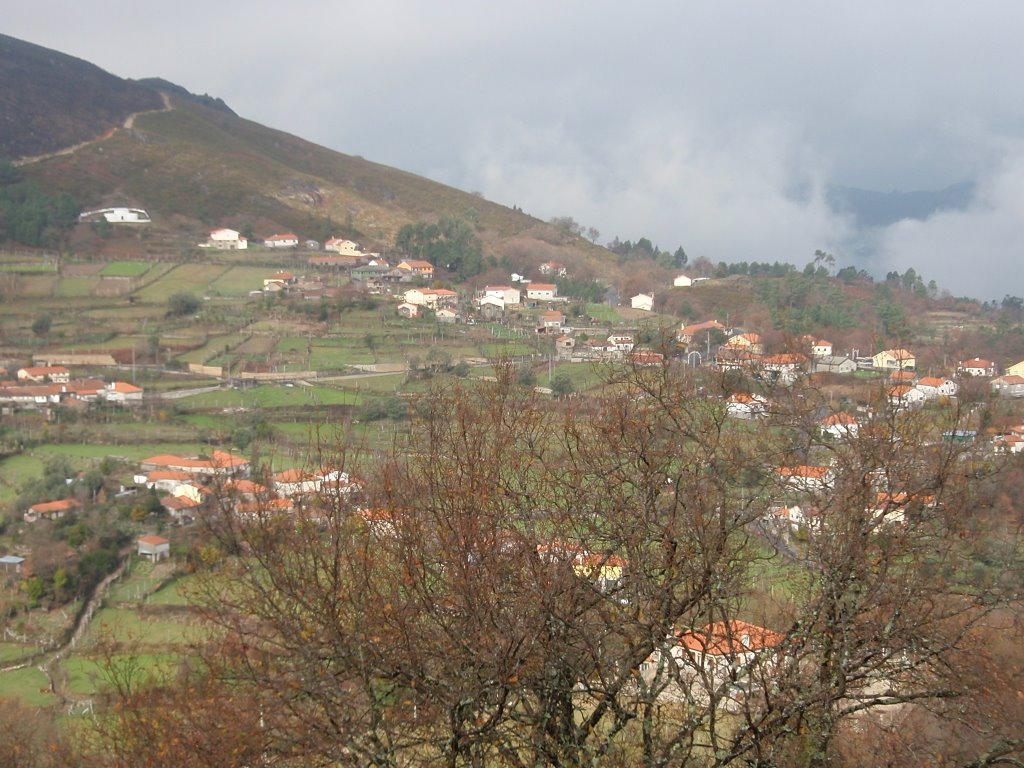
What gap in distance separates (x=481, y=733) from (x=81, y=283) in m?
29.1

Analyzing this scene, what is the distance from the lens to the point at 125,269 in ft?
103

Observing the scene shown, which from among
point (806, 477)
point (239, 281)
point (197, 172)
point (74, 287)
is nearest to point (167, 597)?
point (806, 477)

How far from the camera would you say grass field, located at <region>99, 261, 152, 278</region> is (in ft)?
100

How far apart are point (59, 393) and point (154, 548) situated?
306 inches

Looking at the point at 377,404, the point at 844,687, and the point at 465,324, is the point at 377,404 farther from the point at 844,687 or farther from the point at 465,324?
the point at 844,687

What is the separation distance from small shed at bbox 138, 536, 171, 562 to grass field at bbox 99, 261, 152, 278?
18376 millimetres

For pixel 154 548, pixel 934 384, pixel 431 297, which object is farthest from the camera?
pixel 431 297

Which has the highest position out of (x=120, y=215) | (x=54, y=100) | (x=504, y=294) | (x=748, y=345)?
(x=54, y=100)

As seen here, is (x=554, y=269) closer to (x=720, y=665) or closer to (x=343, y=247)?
(x=343, y=247)

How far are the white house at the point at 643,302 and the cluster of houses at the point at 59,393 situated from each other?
57.7ft

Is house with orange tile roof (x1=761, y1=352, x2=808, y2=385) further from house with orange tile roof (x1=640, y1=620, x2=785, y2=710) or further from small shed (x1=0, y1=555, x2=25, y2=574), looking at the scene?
small shed (x1=0, y1=555, x2=25, y2=574)

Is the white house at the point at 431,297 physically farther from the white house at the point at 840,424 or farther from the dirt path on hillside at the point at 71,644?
the white house at the point at 840,424

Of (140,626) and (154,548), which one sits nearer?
(140,626)

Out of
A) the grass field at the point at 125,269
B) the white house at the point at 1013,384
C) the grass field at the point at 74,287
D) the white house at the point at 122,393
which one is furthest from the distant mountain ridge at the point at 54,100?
the white house at the point at 1013,384
